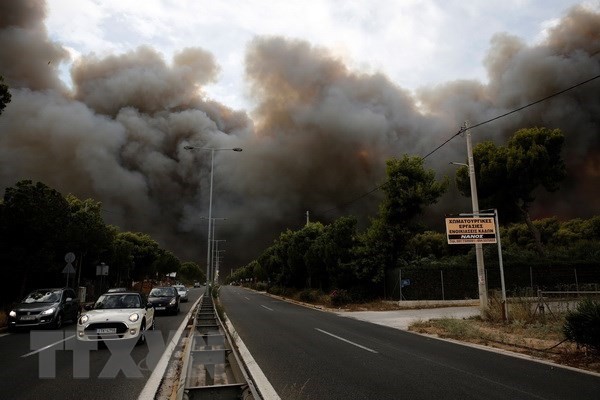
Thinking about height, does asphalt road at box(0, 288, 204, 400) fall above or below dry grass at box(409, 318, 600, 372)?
above

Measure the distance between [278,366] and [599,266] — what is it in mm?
29122

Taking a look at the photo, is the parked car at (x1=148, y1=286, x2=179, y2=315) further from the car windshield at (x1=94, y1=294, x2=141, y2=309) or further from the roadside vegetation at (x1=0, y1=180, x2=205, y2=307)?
the car windshield at (x1=94, y1=294, x2=141, y2=309)

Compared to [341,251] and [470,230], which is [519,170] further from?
[470,230]

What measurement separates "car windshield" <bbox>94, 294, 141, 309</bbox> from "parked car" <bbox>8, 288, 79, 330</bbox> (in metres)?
3.85

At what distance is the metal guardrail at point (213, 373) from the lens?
5.34 metres

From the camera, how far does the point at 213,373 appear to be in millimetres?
7707

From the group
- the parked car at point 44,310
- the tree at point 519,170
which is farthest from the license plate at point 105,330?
the tree at point 519,170

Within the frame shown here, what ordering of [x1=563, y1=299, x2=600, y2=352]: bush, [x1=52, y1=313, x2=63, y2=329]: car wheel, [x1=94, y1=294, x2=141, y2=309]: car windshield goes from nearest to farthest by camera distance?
[x1=563, y1=299, x2=600, y2=352]: bush, [x1=94, y1=294, x2=141, y2=309]: car windshield, [x1=52, y1=313, x2=63, y2=329]: car wheel

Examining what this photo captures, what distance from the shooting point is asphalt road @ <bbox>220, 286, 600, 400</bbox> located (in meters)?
Answer: 6.47

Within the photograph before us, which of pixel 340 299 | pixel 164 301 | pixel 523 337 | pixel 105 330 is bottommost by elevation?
pixel 340 299

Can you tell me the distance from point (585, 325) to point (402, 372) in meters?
4.88

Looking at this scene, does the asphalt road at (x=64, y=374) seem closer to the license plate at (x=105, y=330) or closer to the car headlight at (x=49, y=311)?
the license plate at (x=105, y=330)

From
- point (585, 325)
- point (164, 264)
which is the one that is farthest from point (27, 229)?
point (164, 264)

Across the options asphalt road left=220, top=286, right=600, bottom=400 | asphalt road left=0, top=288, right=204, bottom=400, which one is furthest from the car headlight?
asphalt road left=220, top=286, right=600, bottom=400
